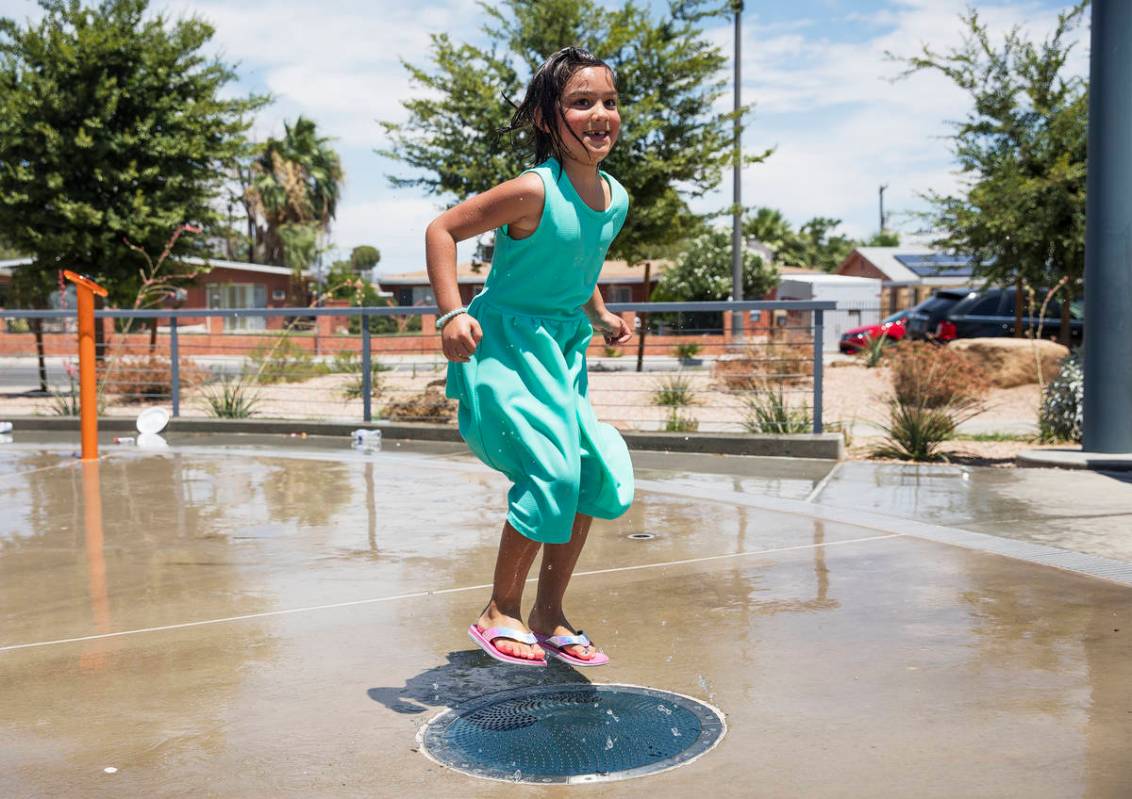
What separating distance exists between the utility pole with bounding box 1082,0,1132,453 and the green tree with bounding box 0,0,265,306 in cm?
1417

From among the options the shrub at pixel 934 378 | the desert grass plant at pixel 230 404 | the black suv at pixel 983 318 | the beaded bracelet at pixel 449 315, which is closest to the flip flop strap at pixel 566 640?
the beaded bracelet at pixel 449 315

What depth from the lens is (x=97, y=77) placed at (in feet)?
60.7

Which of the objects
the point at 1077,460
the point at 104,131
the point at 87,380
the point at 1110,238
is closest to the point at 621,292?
the point at 104,131

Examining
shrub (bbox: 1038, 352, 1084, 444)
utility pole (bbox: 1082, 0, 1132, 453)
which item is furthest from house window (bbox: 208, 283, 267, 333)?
utility pole (bbox: 1082, 0, 1132, 453)

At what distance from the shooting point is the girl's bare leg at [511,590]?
355cm

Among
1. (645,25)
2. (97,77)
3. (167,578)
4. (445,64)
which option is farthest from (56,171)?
(167,578)

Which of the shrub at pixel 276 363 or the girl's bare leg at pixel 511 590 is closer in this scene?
the girl's bare leg at pixel 511 590

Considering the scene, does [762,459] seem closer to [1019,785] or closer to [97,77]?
[1019,785]

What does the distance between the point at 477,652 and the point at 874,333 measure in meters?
21.8

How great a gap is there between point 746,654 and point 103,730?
199cm

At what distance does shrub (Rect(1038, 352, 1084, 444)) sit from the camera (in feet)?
32.4

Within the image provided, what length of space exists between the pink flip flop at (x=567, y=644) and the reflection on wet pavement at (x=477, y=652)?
14cm

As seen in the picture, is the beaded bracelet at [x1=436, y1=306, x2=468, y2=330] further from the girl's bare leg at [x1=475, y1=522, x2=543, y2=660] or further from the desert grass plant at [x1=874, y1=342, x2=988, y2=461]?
the desert grass plant at [x1=874, y1=342, x2=988, y2=461]

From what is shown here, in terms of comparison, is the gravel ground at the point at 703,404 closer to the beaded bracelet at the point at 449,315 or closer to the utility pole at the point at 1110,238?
the utility pole at the point at 1110,238
